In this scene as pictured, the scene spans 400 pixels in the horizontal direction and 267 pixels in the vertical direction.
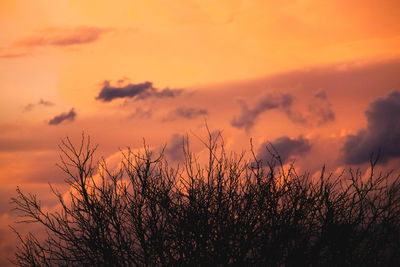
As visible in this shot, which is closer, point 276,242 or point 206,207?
point 276,242

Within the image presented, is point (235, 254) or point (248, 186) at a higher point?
point (248, 186)

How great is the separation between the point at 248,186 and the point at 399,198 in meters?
3.85

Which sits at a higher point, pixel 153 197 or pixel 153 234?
pixel 153 197

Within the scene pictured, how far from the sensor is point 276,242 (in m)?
10.6

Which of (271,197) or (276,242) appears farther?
(271,197)

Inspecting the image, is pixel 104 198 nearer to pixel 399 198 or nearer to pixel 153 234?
pixel 153 234

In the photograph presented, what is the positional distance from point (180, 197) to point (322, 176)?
12.1 ft

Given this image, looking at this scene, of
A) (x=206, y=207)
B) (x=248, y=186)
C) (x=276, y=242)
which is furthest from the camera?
(x=248, y=186)

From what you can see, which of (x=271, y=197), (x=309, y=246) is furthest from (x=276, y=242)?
(x=271, y=197)

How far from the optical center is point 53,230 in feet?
41.2

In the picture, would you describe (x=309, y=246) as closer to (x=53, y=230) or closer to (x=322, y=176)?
(x=322, y=176)

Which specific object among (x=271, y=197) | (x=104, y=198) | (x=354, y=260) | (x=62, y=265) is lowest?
(x=354, y=260)

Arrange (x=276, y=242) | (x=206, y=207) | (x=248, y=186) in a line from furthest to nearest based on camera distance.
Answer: (x=248, y=186) < (x=206, y=207) < (x=276, y=242)

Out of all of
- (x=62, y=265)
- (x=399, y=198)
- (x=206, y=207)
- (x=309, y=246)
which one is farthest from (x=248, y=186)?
(x=62, y=265)
